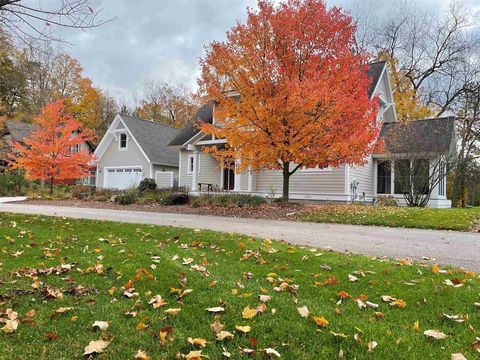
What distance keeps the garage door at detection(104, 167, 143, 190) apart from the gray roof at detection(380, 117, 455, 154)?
17234mm

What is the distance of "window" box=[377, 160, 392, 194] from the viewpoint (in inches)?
821

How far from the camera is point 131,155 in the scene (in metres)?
28.9

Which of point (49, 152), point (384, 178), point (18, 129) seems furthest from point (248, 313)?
point (18, 129)

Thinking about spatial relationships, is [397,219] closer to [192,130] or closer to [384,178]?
[384,178]

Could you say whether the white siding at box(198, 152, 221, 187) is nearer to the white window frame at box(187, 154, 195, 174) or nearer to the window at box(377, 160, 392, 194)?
the white window frame at box(187, 154, 195, 174)

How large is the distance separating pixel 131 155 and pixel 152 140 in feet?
7.00

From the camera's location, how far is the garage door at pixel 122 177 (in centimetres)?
2842

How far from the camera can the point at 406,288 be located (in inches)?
165

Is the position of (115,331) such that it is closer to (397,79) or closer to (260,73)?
(260,73)

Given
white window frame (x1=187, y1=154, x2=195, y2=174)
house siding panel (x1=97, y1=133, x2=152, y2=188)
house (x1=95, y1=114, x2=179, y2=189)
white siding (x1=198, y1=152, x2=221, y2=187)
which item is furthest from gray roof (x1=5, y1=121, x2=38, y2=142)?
white siding (x1=198, y1=152, x2=221, y2=187)

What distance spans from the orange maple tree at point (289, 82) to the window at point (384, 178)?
7.48 meters

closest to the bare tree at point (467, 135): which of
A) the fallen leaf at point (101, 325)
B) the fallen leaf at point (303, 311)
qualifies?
the fallen leaf at point (303, 311)

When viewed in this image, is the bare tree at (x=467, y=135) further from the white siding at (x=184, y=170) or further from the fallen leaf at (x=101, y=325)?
the fallen leaf at (x=101, y=325)

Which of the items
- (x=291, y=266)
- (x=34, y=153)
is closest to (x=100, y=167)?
(x=34, y=153)
